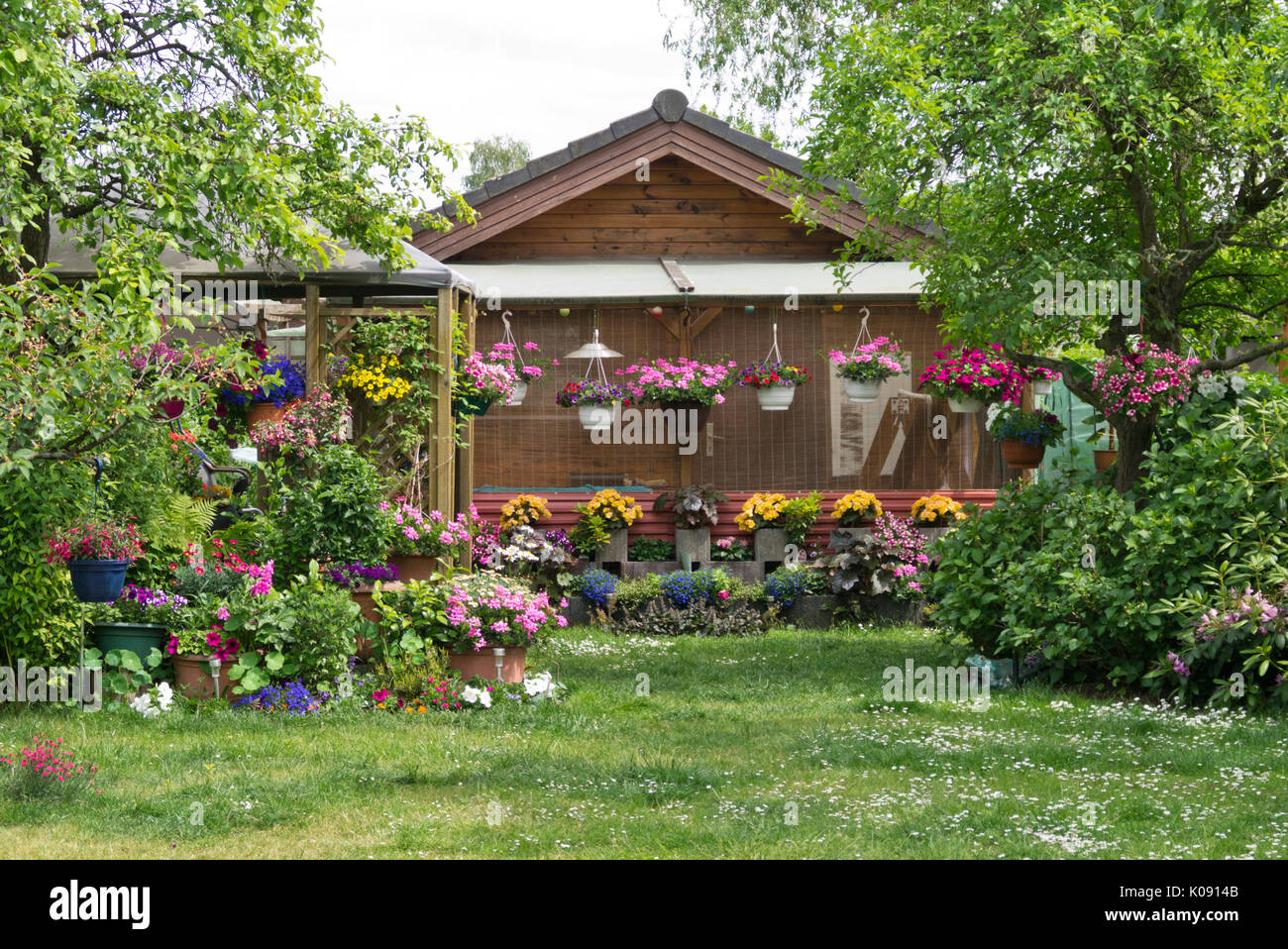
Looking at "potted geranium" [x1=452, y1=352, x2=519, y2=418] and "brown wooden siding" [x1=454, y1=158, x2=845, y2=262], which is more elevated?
"brown wooden siding" [x1=454, y1=158, x2=845, y2=262]

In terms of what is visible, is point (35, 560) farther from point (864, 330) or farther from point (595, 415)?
point (864, 330)

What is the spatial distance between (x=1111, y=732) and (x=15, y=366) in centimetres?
600

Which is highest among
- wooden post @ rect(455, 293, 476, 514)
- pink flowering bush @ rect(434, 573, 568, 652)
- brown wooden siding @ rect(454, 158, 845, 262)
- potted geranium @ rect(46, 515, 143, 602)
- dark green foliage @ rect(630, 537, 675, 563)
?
brown wooden siding @ rect(454, 158, 845, 262)

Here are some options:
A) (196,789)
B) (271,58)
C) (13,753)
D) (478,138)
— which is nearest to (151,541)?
(13,753)

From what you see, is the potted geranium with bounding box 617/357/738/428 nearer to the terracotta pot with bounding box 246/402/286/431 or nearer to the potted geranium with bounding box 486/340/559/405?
the potted geranium with bounding box 486/340/559/405

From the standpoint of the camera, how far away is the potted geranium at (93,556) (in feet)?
24.1

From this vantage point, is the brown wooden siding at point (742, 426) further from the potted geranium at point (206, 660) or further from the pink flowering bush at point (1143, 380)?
the potted geranium at point (206, 660)

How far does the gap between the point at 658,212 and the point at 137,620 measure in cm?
812

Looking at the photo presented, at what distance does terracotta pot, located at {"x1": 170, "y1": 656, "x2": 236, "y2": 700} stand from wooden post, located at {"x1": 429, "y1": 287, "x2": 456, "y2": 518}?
100 inches

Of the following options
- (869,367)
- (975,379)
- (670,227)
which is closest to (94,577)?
(869,367)

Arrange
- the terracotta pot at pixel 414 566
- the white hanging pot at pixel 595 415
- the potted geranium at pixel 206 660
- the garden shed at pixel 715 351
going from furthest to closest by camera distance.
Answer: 1. the garden shed at pixel 715 351
2. the white hanging pot at pixel 595 415
3. the terracotta pot at pixel 414 566
4. the potted geranium at pixel 206 660

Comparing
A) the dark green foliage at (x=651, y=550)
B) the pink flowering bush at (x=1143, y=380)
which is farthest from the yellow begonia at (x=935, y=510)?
the pink flowering bush at (x=1143, y=380)

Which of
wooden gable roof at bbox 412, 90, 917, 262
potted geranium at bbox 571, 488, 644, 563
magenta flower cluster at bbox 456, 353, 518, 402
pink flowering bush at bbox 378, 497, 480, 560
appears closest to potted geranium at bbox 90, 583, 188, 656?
pink flowering bush at bbox 378, 497, 480, 560

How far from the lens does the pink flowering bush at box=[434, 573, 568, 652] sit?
8.21 m
